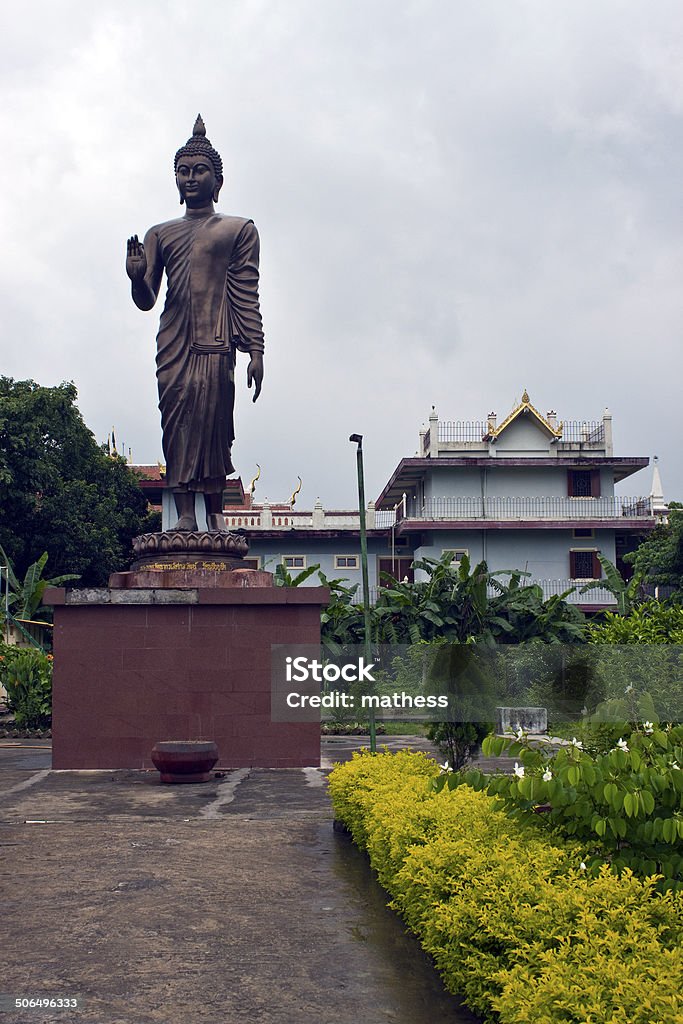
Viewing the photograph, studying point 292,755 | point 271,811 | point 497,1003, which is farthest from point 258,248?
point 497,1003

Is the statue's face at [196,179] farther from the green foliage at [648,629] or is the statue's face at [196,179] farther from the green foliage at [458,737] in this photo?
the green foliage at [648,629]

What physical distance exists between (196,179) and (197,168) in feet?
0.56

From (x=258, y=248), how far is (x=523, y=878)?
12.1m

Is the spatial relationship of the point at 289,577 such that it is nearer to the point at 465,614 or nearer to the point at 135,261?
the point at 465,614

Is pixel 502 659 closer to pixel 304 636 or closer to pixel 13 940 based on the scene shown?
pixel 304 636

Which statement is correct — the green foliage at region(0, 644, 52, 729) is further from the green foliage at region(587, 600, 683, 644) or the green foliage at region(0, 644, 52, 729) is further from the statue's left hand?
the green foliage at region(587, 600, 683, 644)

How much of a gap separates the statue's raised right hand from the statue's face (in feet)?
3.60

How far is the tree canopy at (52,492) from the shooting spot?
33.8 meters

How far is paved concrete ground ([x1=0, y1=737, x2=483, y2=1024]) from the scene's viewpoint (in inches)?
183

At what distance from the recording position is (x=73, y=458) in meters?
37.1

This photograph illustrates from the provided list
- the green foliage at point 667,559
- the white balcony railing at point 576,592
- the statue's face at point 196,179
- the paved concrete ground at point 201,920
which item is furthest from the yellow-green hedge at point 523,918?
the white balcony railing at point 576,592

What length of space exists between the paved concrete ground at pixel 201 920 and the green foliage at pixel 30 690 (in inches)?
389

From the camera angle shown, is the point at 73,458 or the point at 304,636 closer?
the point at 304,636

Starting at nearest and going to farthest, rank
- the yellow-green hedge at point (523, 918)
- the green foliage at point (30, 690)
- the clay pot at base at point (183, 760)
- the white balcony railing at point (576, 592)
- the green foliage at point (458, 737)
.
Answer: the yellow-green hedge at point (523, 918), the green foliage at point (458, 737), the clay pot at base at point (183, 760), the green foliage at point (30, 690), the white balcony railing at point (576, 592)
